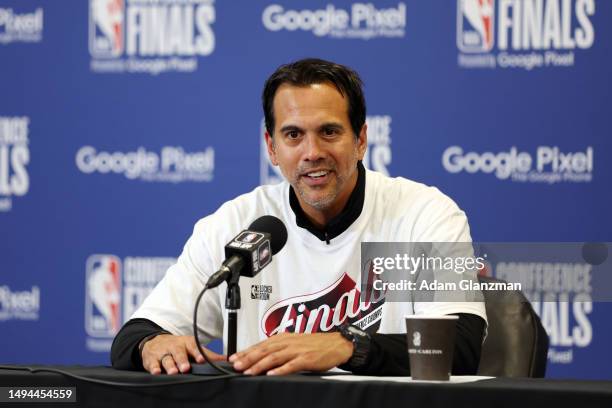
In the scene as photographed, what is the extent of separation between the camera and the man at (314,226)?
2578 millimetres

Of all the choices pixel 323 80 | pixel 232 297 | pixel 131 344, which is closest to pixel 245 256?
pixel 232 297

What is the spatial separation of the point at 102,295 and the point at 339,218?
187 cm

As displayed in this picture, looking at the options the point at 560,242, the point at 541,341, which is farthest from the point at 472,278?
the point at 560,242

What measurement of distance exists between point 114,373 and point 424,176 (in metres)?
2.37

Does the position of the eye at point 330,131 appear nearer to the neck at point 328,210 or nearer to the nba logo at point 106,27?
the neck at point 328,210

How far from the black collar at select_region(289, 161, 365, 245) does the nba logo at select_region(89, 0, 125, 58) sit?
1862 mm

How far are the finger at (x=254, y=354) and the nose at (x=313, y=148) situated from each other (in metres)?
0.87

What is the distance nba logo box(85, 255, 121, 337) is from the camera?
416 centimetres

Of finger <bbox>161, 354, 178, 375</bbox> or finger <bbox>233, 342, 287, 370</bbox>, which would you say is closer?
finger <bbox>233, 342, 287, 370</bbox>

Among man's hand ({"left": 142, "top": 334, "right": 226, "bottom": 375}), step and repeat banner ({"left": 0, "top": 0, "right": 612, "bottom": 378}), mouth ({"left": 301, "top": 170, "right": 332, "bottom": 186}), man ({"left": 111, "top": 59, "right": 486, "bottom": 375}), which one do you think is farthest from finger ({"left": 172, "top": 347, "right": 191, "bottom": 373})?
step and repeat banner ({"left": 0, "top": 0, "right": 612, "bottom": 378})

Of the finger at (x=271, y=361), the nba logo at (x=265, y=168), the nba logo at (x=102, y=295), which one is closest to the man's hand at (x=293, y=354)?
the finger at (x=271, y=361)

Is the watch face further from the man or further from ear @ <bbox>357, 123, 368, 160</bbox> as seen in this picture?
ear @ <bbox>357, 123, 368, 160</bbox>

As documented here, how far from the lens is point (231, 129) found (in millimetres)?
4117

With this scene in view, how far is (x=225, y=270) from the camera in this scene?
177 cm
